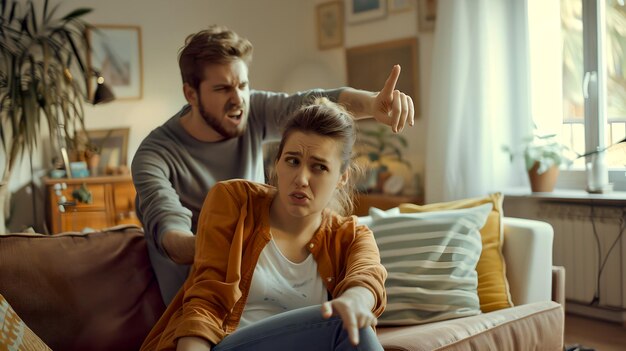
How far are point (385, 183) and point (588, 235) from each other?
138 cm

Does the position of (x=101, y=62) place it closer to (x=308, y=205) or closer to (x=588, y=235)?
(x=588, y=235)

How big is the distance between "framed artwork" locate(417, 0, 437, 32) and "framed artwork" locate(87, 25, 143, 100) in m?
2.17

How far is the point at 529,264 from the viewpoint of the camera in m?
2.51

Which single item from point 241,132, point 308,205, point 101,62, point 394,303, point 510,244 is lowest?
point 394,303

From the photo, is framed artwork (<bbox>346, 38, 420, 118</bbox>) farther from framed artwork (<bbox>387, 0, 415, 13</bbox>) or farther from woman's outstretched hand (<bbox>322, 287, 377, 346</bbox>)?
woman's outstretched hand (<bbox>322, 287, 377, 346</bbox>)

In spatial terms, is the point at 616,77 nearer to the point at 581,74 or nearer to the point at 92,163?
the point at 581,74

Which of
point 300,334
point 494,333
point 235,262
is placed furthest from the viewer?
point 494,333

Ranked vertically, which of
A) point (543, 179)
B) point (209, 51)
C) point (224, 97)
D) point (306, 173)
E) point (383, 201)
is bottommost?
point (383, 201)

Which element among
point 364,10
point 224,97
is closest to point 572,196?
point 364,10

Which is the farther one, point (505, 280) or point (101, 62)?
point (101, 62)

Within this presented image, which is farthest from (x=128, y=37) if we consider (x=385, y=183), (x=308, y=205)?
(x=308, y=205)

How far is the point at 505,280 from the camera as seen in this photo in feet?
8.27

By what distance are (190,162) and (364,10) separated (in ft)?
10.9

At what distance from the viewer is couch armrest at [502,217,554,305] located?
8.23 ft
